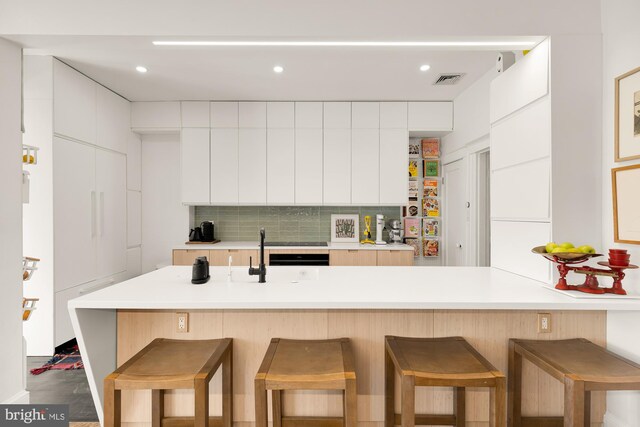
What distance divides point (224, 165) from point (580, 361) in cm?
402

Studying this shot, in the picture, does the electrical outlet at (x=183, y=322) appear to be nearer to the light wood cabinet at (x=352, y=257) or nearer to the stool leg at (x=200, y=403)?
the stool leg at (x=200, y=403)

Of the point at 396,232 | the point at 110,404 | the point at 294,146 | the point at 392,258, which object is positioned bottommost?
the point at 110,404

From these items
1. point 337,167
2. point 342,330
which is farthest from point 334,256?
point 342,330

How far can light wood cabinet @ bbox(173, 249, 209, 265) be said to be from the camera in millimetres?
4316

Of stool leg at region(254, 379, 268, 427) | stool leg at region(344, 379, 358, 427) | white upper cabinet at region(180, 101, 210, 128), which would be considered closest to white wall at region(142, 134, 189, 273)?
white upper cabinet at region(180, 101, 210, 128)

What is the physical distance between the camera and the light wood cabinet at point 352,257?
4.34 metres

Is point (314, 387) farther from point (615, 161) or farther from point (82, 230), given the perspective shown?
point (82, 230)

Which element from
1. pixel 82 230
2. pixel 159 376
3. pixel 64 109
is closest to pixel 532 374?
pixel 159 376

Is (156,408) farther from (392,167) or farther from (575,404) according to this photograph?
(392,167)

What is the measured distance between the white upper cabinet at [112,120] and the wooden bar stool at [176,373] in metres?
3.08

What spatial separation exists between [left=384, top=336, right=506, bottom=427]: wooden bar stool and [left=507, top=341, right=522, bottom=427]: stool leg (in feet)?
0.82

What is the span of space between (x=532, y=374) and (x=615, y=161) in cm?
121

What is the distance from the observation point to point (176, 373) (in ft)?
4.86

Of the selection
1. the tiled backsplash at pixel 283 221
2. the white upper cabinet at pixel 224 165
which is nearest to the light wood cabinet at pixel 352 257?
the tiled backsplash at pixel 283 221
